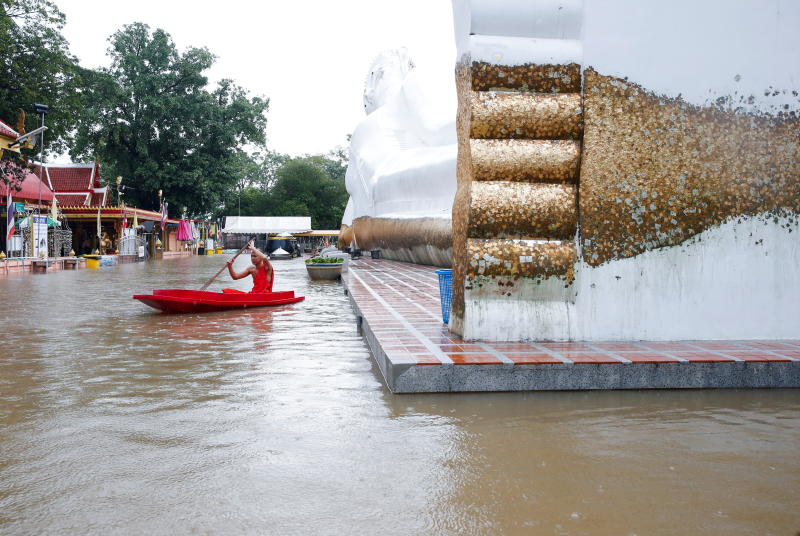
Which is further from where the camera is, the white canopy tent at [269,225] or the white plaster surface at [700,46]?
the white canopy tent at [269,225]

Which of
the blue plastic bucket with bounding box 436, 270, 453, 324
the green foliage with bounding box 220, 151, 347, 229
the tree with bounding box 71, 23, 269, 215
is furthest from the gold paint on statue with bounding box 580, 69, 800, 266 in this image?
the green foliage with bounding box 220, 151, 347, 229

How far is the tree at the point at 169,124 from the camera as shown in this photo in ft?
95.1

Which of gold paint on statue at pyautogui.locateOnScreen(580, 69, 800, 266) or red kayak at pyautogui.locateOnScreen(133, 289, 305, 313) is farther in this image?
red kayak at pyautogui.locateOnScreen(133, 289, 305, 313)

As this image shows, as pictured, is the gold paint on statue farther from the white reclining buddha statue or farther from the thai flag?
the thai flag

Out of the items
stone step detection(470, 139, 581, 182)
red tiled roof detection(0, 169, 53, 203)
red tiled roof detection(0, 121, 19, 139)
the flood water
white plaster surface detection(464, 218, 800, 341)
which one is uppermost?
red tiled roof detection(0, 121, 19, 139)

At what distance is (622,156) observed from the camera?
4668mm

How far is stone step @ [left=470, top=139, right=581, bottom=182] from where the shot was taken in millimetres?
4664

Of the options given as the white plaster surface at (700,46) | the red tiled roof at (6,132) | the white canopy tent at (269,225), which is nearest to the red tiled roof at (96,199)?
the red tiled roof at (6,132)

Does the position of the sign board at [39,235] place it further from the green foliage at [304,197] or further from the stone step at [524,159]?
the green foliage at [304,197]

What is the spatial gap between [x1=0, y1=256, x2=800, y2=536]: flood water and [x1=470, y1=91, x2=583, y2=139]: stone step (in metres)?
1.85

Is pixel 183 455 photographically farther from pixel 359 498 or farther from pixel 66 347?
pixel 66 347

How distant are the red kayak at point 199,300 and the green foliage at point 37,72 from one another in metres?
15.2

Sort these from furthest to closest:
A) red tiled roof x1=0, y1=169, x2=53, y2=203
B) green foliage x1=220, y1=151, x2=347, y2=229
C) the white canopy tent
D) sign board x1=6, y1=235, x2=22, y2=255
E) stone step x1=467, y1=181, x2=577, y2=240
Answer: green foliage x1=220, y1=151, x2=347, y2=229 < the white canopy tent < red tiled roof x1=0, y1=169, x2=53, y2=203 < sign board x1=6, y1=235, x2=22, y2=255 < stone step x1=467, y1=181, x2=577, y2=240

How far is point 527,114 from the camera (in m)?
4.68
